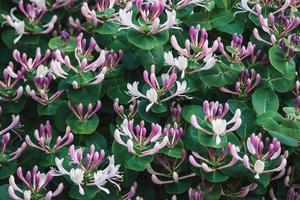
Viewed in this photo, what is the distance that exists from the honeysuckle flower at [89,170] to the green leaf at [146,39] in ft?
0.91

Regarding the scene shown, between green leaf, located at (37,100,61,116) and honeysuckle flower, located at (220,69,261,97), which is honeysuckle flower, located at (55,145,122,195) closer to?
green leaf, located at (37,100,61,116)

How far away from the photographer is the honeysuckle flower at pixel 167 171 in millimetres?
1416

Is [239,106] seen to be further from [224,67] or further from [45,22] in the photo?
[45,22]

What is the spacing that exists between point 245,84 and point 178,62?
177mm

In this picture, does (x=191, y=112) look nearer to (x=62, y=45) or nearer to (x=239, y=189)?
(x=239, y=189)

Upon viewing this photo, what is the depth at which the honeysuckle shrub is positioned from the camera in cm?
138

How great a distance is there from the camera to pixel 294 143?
4.57 ft

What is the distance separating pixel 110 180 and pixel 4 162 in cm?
28

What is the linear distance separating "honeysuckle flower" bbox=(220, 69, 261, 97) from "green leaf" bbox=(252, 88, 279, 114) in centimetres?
2

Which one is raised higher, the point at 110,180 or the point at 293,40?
the point at 293,40

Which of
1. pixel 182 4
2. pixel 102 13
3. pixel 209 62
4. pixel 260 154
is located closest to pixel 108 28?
pixel 102 13

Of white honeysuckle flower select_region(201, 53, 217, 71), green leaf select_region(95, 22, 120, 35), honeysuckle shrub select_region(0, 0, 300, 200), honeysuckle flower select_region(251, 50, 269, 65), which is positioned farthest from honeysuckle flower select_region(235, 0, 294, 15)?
green leaf select_region(95, 22, 120, 35)

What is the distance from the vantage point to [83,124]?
150cm

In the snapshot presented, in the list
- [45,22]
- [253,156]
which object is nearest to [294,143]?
[253,156]
